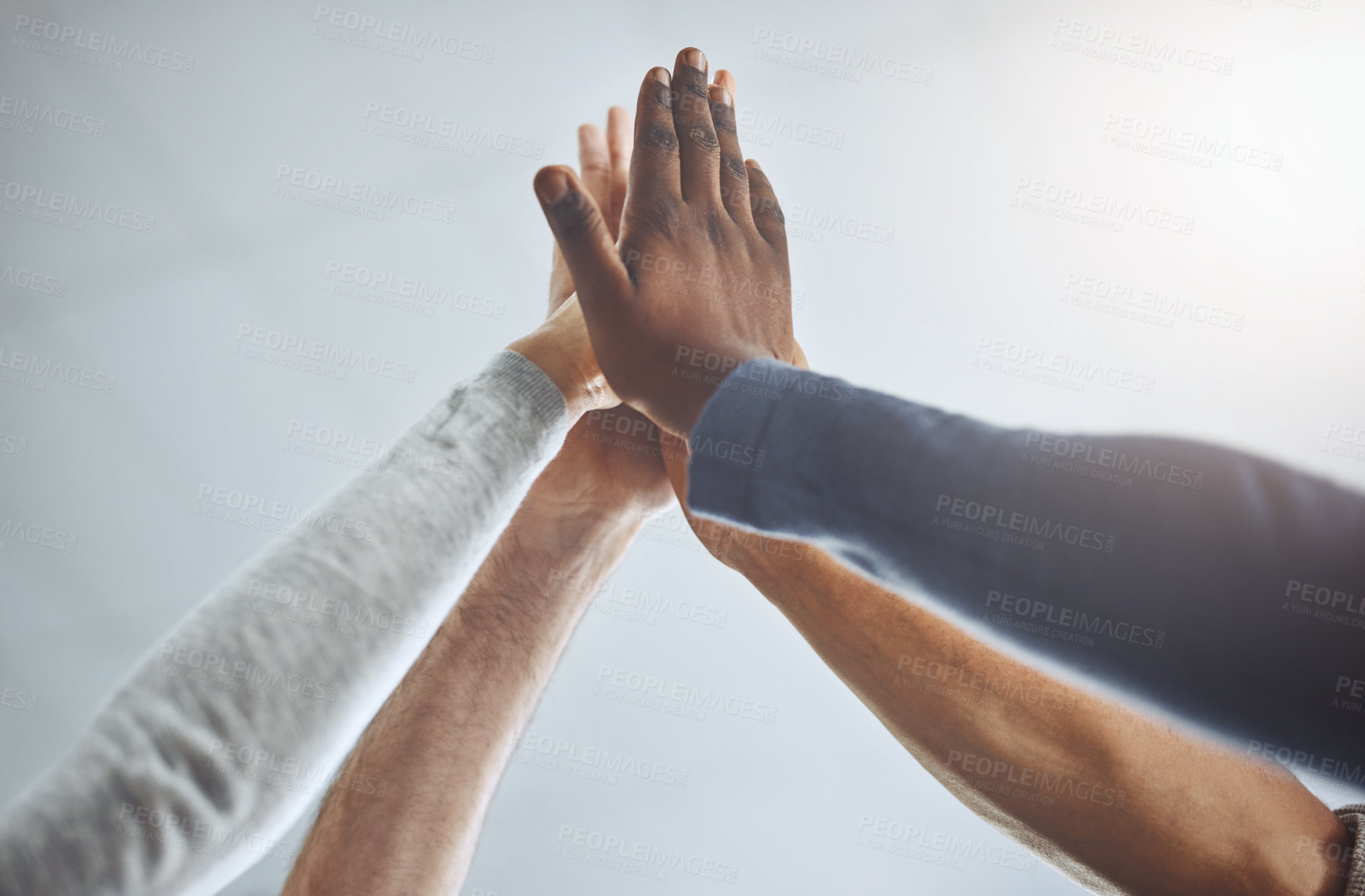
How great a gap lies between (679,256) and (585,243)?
118 mm

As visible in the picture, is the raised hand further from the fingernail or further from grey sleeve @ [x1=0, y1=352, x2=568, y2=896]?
grey sleeve @ [x1=0, y1=352, x2=568, y2=896]

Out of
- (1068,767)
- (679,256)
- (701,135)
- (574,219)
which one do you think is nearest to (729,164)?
(701,135)

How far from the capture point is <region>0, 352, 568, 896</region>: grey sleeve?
0.46m

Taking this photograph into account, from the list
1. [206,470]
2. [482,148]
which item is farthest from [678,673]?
[482,148]

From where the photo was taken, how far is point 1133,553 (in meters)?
0.40

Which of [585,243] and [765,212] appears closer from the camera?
[585,243]

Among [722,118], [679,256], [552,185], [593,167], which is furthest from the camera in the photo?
[593,167]

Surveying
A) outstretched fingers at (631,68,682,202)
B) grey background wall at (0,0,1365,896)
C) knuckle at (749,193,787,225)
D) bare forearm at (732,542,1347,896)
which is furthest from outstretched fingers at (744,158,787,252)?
grey background wall at (0,0,1365,896)

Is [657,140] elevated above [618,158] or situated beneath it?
situated beneath

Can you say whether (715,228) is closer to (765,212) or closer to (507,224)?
(765,212)

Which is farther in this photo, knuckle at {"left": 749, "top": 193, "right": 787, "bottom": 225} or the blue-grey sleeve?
knuckle at {"left": 749, "top": 193, "right": 787, "bottom": 225}

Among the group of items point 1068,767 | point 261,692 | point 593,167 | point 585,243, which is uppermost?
point 593,167

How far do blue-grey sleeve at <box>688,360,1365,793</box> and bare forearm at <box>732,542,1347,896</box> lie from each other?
0.68ft

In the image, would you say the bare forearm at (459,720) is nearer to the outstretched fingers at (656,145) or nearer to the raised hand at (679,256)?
the raised hand at (679,256)
